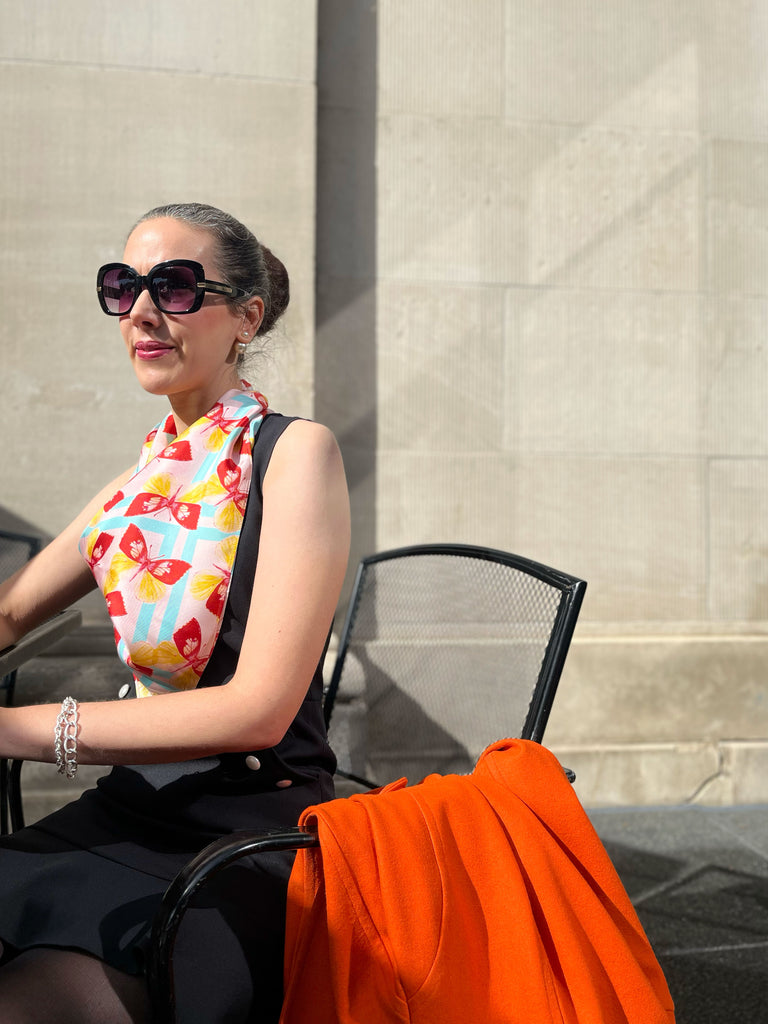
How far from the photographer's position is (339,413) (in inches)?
145

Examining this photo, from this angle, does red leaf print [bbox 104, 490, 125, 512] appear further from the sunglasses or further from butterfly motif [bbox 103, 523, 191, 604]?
the sunglasses

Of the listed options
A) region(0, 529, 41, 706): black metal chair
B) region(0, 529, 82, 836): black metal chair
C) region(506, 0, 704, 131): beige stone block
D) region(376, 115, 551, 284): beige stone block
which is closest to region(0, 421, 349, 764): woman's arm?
region(0, 529, 82, 836): black metal chair

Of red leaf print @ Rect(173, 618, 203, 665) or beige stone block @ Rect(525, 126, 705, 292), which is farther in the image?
beige stone block @ Rect(525, 126, 705, 292)

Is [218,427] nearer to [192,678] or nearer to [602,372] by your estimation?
[192,678]

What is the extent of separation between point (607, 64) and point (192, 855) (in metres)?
3.58

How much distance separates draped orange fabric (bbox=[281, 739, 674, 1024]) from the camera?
111cm

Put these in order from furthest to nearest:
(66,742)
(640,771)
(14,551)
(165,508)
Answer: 1. (640,771)
2. (14,551)
3. (165,508)
4. (66,742)

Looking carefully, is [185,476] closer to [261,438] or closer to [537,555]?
[261,438]

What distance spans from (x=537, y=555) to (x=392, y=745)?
1.96 meters

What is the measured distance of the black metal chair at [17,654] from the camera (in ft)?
4.91

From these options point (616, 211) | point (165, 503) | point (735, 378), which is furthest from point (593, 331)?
point (165, 503)

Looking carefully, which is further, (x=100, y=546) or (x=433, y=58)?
(x=433, y=58)

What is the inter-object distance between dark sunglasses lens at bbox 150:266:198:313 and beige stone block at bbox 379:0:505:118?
8.10 ft

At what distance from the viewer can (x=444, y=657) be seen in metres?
1.86
